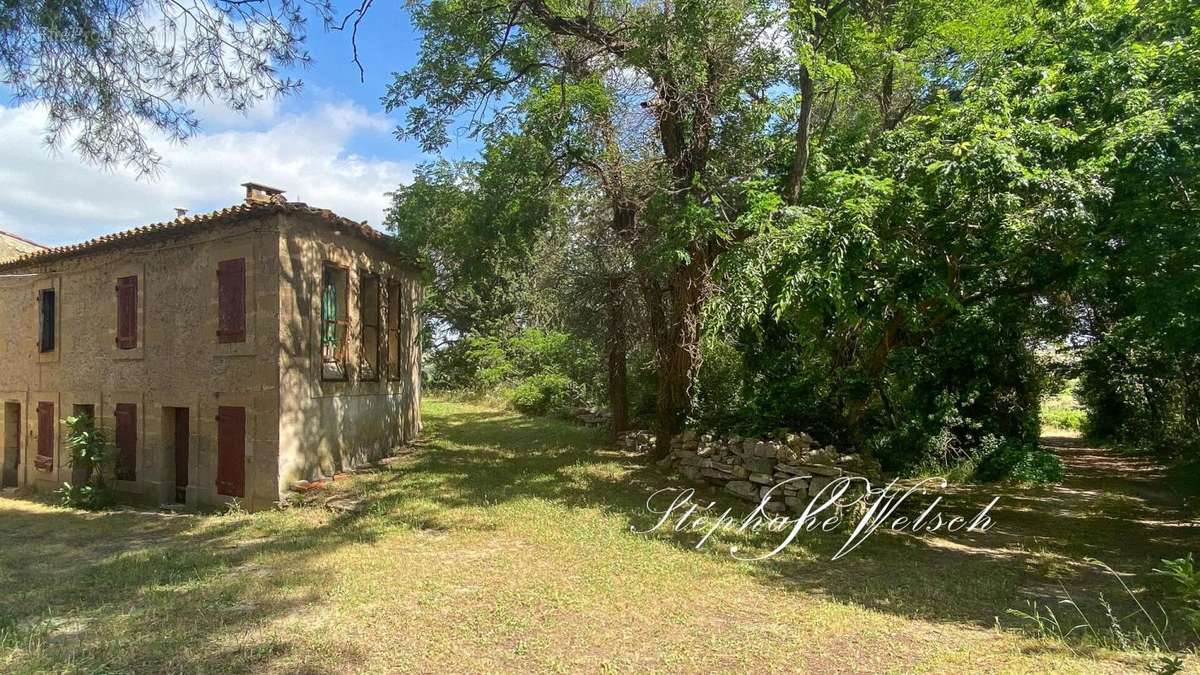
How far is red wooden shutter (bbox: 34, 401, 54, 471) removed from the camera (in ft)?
45.2

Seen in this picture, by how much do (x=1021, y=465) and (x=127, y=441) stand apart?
14632 mm

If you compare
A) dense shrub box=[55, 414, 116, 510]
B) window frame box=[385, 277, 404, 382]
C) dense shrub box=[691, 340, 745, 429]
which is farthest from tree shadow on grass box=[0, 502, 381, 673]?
dense shrub box=[691, 340, 745, 429]

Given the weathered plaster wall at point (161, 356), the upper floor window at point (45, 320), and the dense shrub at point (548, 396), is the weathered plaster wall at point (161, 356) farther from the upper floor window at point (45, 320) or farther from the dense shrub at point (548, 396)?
the dense shrub at point (548, 396)

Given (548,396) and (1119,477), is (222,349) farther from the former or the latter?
(1119,477)

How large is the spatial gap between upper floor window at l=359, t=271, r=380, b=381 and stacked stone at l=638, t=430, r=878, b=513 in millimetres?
6153

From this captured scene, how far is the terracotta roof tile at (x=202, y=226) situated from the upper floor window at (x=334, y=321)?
0.82 m

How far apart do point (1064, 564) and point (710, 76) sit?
7739mm

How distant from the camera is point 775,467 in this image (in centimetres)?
923

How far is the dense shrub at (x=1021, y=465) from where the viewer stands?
8.94 metres

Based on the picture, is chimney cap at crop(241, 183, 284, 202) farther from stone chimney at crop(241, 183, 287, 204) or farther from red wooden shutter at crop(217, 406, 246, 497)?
red wooden shutter at crop(217, 406, 246, 497)

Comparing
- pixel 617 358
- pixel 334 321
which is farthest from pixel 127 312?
pixel 617 358

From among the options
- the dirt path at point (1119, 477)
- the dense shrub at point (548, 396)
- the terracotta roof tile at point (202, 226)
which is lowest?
the dirt path at point (1119, 477)

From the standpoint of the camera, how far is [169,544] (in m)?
8.03

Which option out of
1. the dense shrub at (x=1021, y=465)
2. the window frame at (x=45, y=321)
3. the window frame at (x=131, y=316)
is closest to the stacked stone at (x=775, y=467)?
the dense shrub at (x=1021, y=465)
